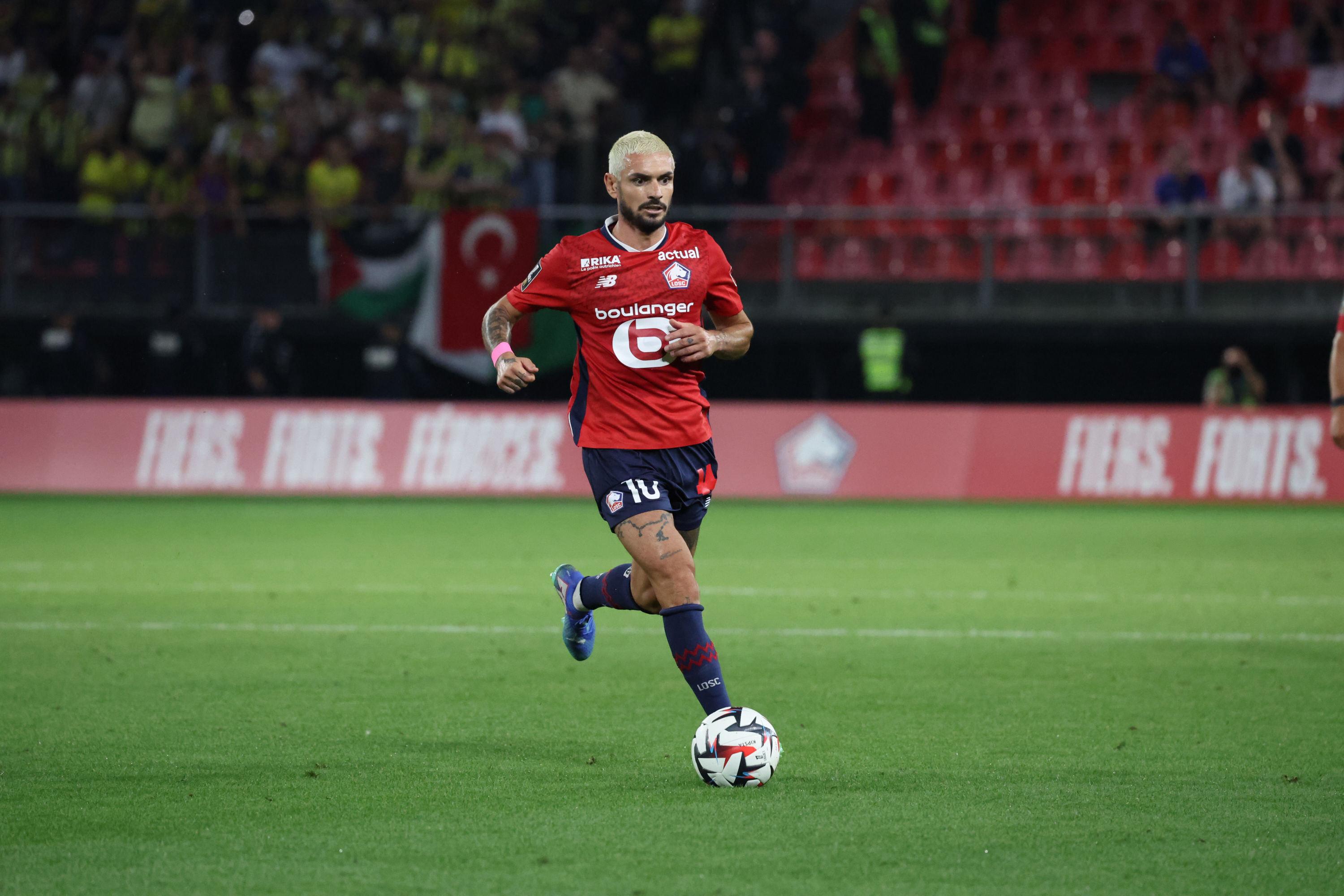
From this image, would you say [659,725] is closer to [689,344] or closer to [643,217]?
[689,344]

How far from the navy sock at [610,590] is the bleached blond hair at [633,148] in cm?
148

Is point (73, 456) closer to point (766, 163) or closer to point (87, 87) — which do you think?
point (87, 87)

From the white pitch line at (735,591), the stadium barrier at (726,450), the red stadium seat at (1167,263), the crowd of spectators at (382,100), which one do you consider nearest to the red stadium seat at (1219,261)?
the red stadium seat at (1167,263)

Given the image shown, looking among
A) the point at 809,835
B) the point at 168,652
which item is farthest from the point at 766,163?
the point at 809,835

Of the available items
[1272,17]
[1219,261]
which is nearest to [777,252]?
[1219,261]

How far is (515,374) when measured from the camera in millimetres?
6051

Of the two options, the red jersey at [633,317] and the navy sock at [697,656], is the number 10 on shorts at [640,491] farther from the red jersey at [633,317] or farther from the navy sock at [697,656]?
the navy sock at [697,656]

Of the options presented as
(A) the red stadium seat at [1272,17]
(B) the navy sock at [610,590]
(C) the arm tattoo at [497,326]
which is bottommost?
(B) the navy sock at [610,590]

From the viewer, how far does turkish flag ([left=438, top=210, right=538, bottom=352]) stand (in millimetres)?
20422

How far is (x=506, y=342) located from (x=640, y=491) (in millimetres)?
→ 798

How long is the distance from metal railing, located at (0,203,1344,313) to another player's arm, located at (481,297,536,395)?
14065 mm

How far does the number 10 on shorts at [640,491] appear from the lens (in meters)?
6.11

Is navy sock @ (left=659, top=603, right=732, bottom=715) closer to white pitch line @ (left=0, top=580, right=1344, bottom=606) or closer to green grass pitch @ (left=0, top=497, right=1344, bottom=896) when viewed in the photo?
green grass pitch @ (left=0, top=497, right=1344, bottom=896)

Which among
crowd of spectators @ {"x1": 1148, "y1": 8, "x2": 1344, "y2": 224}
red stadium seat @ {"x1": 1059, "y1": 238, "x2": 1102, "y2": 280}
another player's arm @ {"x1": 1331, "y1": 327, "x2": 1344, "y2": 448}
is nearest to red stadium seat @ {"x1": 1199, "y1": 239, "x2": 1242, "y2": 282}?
crowd of spectators @ {"x1": 1148, "y1": 8, "x2": 1344, "y2": 224}
